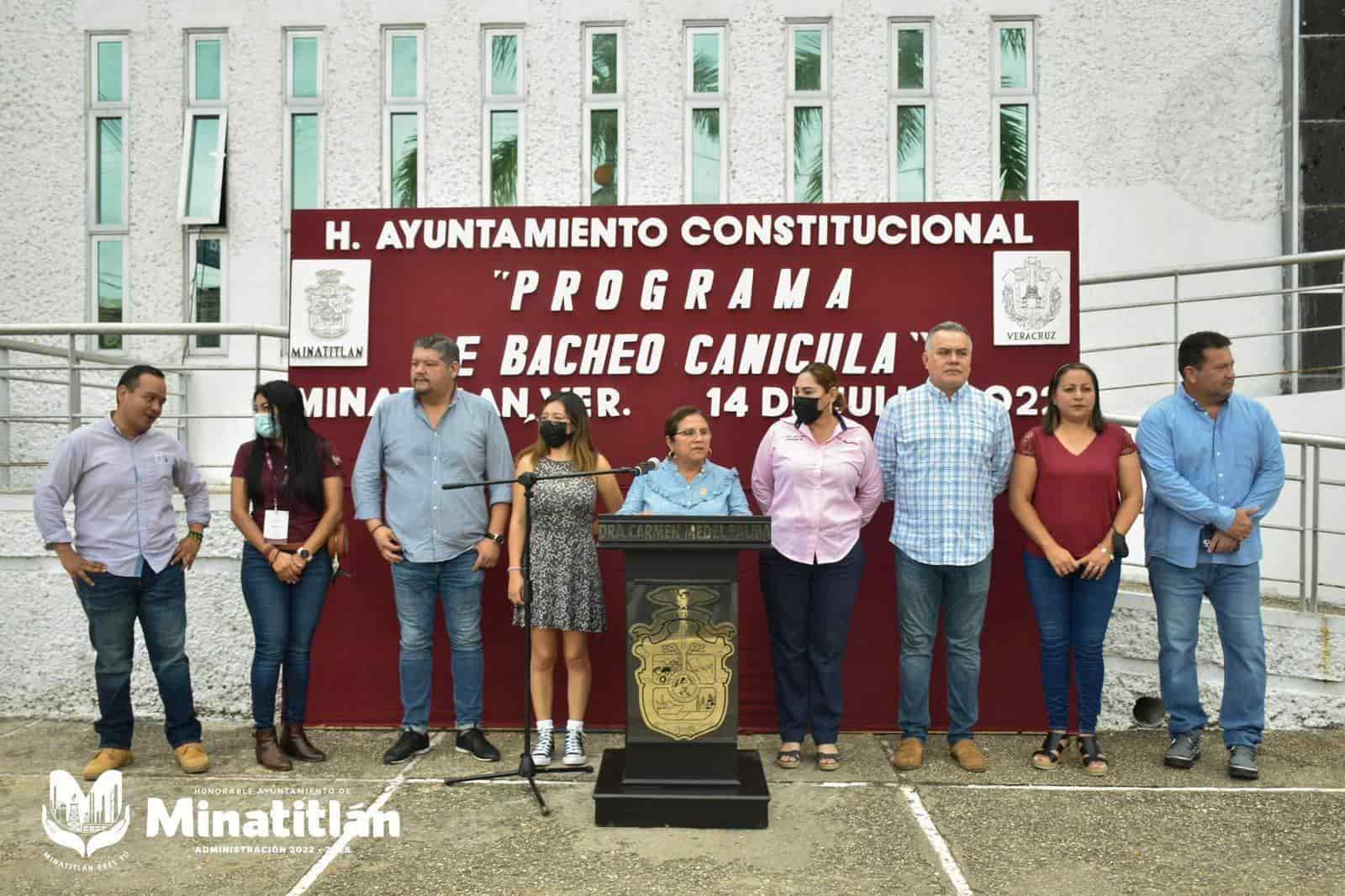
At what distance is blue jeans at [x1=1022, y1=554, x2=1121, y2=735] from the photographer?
181 inches

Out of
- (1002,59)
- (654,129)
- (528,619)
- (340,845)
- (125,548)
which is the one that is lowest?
(340,845)

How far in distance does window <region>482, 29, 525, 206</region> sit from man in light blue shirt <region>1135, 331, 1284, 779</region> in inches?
237

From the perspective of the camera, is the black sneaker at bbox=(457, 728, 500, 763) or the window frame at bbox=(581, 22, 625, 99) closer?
the black sneaker at bbox=(457, 728, 500, 763)

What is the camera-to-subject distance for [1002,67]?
908 centimetres

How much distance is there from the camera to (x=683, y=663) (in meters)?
4.16

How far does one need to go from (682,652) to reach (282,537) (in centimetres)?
185

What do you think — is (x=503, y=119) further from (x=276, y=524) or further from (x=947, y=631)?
(x=947, y=631)

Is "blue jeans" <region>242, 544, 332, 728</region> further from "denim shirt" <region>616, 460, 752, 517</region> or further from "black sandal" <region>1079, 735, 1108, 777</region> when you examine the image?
"black sandal" <region>1079, 735, 1108, 777</region>

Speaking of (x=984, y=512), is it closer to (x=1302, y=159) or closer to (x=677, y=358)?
(x=677, y=358)

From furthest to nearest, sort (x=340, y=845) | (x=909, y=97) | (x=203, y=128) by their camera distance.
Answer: (x=203, y=128)
(x=909, y=97)
(x=340, y=845)

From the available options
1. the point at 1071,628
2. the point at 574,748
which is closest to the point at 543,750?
the point at 574,748

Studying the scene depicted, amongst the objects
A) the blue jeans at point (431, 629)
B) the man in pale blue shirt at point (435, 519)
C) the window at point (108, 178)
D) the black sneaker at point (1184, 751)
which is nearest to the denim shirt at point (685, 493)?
the man in pale blue shirt at point (435, 519)

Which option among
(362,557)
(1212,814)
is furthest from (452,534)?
(1212,814)

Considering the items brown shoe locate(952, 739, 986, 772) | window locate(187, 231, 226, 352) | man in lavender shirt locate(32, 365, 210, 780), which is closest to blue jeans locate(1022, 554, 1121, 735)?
brown shoe locate(952, 739, 986, 772)
